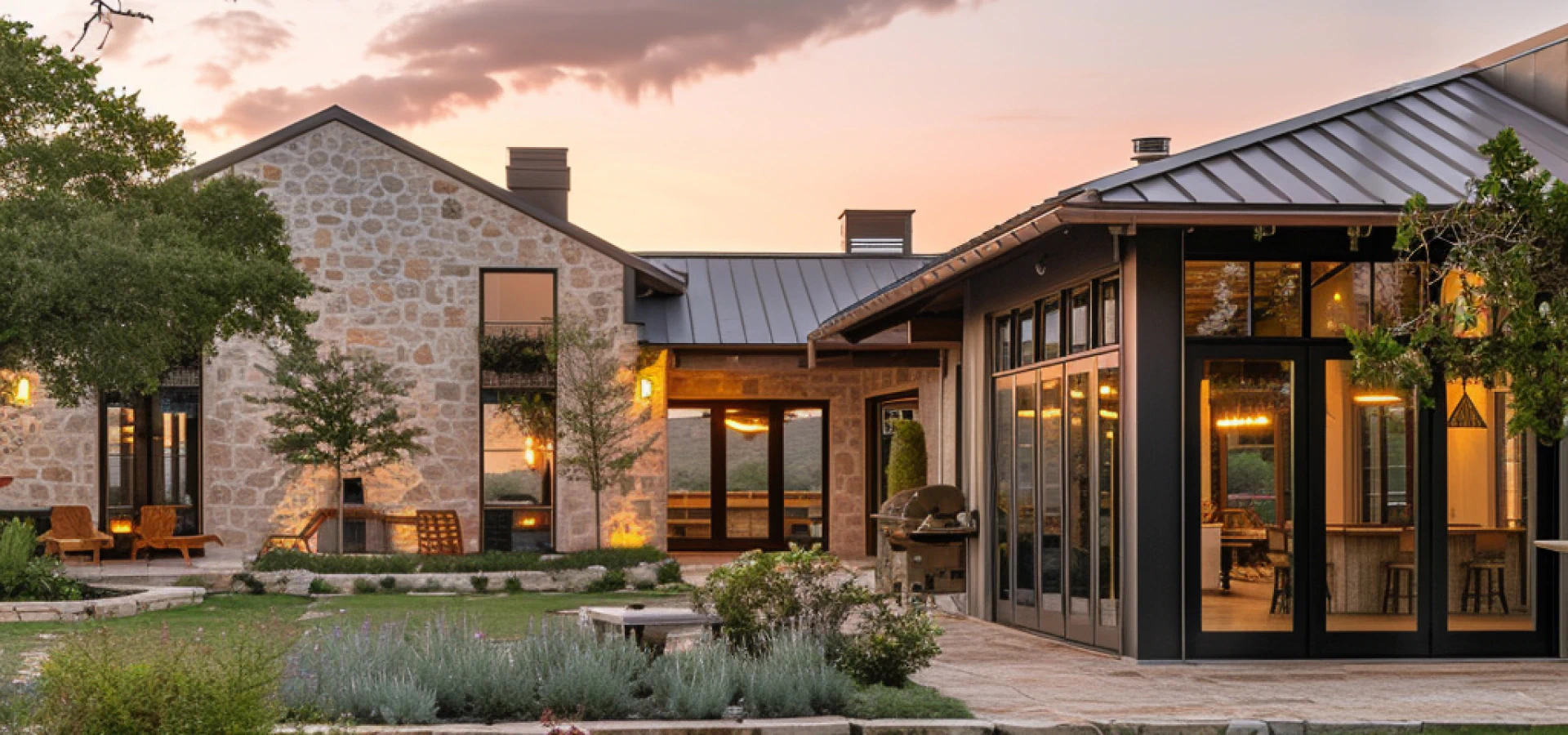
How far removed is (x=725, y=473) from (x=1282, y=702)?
16.8 m

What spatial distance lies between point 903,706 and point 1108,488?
11.4 feet

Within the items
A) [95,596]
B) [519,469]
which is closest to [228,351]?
[519,469]

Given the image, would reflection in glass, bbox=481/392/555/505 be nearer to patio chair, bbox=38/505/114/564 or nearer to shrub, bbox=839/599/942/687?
patio chair, bbox=38/505/114/564

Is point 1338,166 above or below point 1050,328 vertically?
above

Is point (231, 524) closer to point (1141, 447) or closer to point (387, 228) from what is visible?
point (387, 228)

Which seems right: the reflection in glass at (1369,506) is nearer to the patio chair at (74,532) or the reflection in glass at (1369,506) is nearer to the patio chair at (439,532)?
the patio chair at (439,532)

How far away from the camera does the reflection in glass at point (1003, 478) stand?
13.0 m

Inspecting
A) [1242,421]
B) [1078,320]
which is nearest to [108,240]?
[1078,320]

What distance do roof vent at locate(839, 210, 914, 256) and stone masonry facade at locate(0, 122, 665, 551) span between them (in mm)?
6179

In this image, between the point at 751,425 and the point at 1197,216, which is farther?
the point at 751,425

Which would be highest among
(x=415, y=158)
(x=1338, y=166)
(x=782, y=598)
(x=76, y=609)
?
(x=415, y=158)

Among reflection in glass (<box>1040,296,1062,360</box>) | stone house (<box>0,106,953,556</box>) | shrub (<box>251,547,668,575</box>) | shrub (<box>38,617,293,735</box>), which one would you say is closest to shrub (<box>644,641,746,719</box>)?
shrub (<box>38,617,293,735</box>)

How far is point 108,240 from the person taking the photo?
12.8 meters

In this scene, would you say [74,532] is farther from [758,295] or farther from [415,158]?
[758,295]
